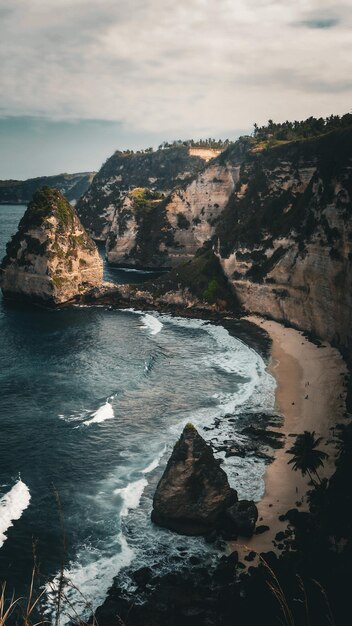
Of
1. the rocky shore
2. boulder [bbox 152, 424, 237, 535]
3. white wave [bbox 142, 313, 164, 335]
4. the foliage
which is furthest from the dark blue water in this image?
the foliage

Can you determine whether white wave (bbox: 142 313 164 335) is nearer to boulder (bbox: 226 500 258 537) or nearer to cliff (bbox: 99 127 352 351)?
cliff (bbox: 99 127 352 351)

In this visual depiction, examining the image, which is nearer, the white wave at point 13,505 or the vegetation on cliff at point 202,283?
the white wave at point 13,505

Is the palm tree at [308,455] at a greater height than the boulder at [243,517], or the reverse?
the palm tree at [308,455]

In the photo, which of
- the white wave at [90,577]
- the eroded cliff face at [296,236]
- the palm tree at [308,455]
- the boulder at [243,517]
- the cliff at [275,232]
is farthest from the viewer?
the cliff at [275,232]

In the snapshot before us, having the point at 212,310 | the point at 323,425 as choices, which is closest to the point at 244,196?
the point at 212,310

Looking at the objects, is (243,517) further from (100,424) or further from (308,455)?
(100,424)

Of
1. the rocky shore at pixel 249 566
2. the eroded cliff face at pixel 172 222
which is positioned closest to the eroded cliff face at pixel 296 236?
the rocky shore at pixel 249 566

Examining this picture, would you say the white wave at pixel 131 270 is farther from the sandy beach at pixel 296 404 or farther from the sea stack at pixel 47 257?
the sandy beach at pixel 296 404
